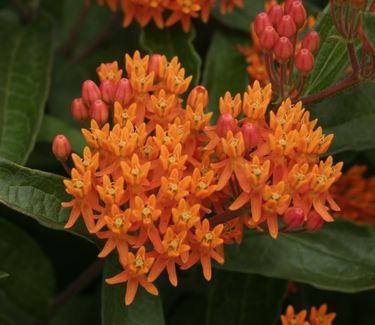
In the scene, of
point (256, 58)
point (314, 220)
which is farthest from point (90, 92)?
point (256, 58)

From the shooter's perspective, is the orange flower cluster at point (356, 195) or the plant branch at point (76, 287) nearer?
the plant branch at point (76, 287)

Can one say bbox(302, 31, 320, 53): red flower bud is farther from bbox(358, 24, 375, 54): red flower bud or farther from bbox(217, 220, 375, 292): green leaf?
bbox(217, 220, 375, 292): green leaf

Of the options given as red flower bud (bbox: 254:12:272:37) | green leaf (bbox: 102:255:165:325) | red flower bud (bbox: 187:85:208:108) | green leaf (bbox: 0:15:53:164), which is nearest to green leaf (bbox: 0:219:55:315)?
green leaf (bbox: 0:15:53:164)

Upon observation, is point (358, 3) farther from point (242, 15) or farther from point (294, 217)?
point (242, 15)

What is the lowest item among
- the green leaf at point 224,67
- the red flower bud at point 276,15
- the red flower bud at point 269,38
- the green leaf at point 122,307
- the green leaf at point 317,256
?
the green leaf at point 317,256

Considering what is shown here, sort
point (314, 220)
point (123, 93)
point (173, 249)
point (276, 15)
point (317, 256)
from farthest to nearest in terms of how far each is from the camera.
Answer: point (317, 256)
point (276, 15)
point (123, 93)
point (314, 220)
point (173, 249)

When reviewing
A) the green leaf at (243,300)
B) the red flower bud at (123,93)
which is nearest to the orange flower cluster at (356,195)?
the green leaf at (243,300)

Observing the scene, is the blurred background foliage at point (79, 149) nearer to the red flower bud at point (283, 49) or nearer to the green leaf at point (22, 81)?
the green leaf at point (22, 81)

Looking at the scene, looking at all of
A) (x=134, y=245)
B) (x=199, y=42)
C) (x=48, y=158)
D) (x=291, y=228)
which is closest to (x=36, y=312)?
(x=48, y=158)
